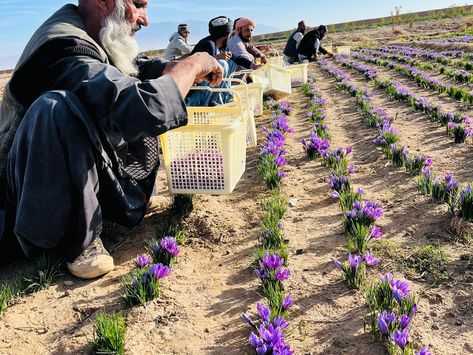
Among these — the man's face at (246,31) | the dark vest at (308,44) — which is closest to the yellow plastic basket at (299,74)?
the man's face at (246,31)

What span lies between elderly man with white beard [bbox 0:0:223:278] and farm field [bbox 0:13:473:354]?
1.10ft

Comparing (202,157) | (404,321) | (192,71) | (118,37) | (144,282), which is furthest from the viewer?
(202,157)

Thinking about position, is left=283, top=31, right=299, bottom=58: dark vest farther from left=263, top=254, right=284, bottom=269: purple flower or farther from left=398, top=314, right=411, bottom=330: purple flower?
left=398, top=314, right=411, bottom=330: purple flower

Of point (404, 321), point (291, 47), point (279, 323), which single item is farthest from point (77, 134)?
point (291, 47)

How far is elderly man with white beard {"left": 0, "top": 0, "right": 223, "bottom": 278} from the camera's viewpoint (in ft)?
8.39

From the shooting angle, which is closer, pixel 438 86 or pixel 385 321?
pixel 385 321

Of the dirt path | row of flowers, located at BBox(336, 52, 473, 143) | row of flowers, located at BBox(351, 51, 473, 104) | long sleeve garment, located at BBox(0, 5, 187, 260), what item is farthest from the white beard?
row of flowers, located at BBox(351, 51, 473, 104)

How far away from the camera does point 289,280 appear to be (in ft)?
8.92

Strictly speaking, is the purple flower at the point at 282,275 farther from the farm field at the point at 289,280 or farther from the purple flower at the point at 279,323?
the purple flower at the point at 279,323

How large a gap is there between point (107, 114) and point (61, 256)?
3.56 feet

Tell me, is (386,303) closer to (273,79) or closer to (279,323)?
(279,323)

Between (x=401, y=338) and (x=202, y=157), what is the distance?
1969 mm

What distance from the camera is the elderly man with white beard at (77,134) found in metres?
2.56

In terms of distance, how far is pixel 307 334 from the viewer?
7.33 feet
